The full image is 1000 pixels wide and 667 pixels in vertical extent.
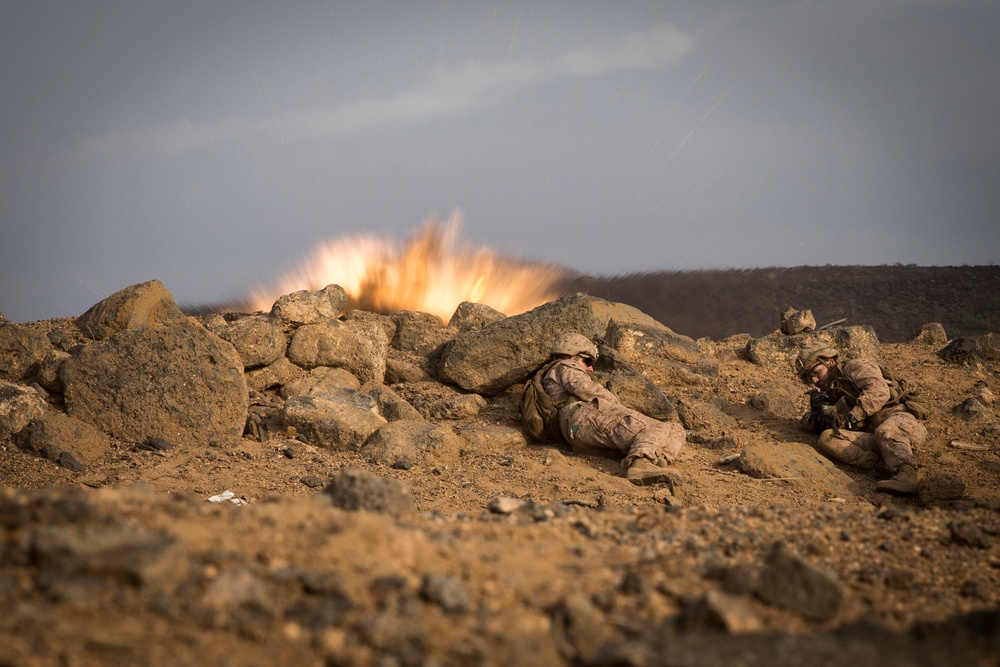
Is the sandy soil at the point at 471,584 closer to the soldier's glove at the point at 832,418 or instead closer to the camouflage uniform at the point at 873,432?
the camouflage uniform at the point at 873,432

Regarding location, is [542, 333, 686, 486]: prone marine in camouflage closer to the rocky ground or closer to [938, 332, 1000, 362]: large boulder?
the rocky ground

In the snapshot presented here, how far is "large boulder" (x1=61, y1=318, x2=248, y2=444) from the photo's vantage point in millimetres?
8305

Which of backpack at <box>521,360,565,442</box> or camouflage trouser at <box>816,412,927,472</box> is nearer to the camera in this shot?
camouflage trouser at <box>816,412,927,472</box>

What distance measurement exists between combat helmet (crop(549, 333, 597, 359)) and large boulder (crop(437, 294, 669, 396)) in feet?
2.46

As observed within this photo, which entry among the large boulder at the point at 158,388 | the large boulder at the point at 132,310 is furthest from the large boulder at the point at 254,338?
the large boulder at the point at 158,388

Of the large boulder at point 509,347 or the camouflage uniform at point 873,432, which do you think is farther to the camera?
the large boulder at point 509,347

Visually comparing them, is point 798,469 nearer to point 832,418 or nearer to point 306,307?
point 832,418

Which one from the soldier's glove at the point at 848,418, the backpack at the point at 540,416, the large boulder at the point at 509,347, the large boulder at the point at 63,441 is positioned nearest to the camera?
the large boulder at the point at 63,441

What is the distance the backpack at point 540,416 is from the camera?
9383 mm

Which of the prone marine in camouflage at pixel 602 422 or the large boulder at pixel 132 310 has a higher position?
the large boulder at pixel 132 310

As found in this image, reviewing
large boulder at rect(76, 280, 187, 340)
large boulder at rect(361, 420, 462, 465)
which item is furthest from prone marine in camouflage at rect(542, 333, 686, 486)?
large boulder at rect(76, 280, 187, 340)

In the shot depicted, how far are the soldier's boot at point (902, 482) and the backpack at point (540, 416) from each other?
11.9 feet

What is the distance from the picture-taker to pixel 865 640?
2.91 m

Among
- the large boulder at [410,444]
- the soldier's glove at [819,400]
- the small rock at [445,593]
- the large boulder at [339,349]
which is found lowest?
the small rock at [445,593]
